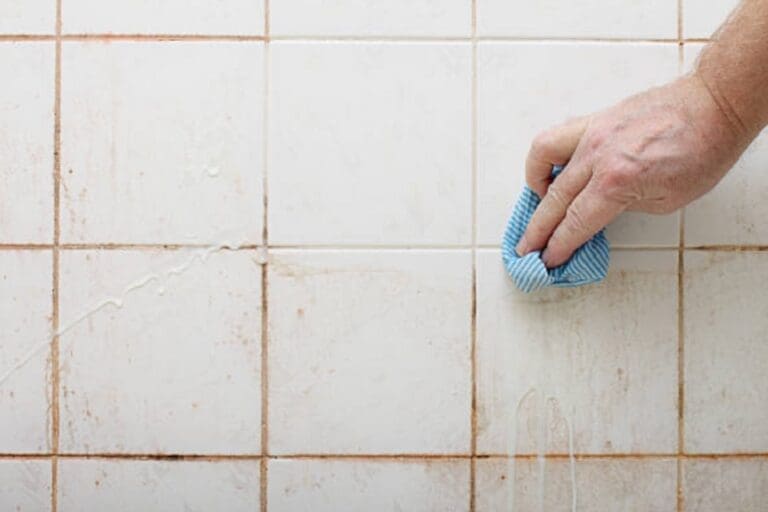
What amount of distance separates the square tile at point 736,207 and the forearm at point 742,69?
164mm

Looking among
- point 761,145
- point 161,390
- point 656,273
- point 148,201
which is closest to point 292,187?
point 148,201

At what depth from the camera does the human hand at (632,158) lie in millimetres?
772

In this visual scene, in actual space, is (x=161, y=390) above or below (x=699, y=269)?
below

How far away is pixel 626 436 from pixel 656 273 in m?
0.20

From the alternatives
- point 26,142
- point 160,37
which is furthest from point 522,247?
point 26,142

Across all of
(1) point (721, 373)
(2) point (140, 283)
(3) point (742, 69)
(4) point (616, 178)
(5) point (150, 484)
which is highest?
(3) point (742, 69)

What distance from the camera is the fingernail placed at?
89 cm

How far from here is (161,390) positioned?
93 cm

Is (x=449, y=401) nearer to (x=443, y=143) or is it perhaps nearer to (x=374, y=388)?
(x=374, y=388)

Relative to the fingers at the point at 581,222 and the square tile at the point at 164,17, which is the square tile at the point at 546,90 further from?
the square tile at the point at 164,17

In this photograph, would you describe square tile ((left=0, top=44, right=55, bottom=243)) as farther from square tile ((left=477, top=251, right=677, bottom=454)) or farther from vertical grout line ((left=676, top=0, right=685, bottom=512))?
vertical grout line ((left=676, top=0, right=685, bottom=512))

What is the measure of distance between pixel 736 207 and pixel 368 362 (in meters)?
0.48

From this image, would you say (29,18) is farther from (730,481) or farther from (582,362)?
(730,481)

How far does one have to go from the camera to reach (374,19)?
3.04 feet
